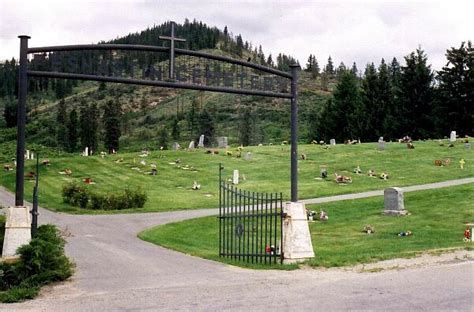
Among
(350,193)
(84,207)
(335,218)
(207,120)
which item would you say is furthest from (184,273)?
(207,120)

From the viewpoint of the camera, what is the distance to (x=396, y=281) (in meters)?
9.84

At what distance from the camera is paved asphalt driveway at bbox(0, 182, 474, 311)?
8.32m

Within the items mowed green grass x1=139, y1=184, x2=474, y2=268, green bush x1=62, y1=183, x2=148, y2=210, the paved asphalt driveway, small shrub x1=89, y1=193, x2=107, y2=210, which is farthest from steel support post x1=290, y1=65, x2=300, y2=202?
small shrub x1=89, y1=193, x2=107, y2=210

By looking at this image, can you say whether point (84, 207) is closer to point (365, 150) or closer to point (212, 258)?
point (212, 258)

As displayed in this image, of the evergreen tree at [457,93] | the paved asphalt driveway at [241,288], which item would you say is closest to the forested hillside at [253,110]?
the evergreen tree at [457,93]

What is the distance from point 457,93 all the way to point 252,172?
1256 inches

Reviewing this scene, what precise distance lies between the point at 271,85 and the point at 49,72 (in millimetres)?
5151

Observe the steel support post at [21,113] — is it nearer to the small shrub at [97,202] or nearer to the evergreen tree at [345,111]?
the small shrub at [97,202]

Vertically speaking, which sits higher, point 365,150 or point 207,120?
point 207,120

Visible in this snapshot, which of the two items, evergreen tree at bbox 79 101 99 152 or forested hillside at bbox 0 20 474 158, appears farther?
evergreen tree at bbox 79 101 99 152

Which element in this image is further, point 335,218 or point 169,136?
point 169,136

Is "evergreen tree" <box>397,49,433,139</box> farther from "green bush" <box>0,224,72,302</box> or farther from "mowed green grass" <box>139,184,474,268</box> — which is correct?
"green bush" <box>0,224,72,302</box>

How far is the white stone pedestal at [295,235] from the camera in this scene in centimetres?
1206

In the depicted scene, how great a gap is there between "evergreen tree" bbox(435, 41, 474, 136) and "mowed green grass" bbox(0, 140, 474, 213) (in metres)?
14.2
